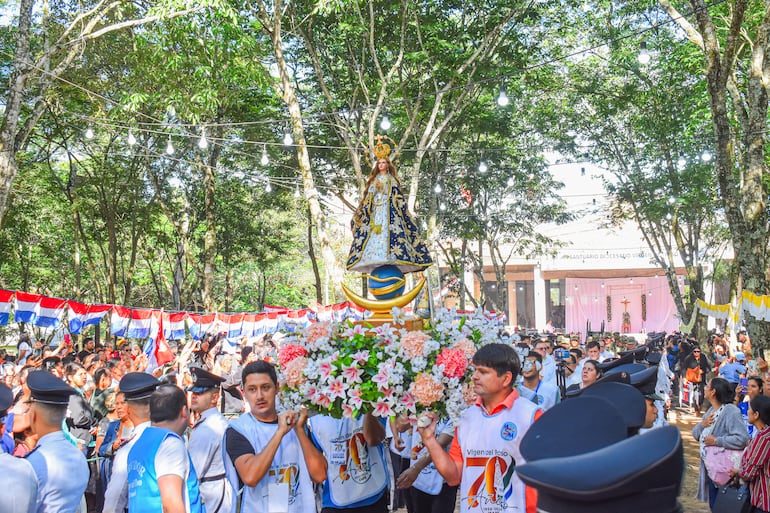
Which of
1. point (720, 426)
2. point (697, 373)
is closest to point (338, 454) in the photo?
point (720, 426)

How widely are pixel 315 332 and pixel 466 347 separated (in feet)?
3.32

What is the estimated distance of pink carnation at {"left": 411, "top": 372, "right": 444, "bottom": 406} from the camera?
4.54 meters

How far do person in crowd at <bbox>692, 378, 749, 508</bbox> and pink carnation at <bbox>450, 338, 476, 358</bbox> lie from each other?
4171mm

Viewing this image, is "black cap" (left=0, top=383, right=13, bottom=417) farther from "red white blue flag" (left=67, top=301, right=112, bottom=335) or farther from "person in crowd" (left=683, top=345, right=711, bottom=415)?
"person in crowd" (left=683, top=345, right=711, bottom=415)

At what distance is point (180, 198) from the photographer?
31.8 metres

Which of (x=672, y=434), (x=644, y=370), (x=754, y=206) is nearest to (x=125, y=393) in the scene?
(x=644, y=370)

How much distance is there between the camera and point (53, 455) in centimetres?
414

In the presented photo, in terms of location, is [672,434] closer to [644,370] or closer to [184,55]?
[644,370]

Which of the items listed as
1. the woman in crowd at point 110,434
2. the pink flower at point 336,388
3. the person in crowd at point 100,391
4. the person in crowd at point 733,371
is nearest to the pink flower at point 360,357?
the pink flower at point 336,388

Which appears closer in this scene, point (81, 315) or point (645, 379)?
point (645, 379)

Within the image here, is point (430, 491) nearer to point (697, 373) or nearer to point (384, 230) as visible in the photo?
point (384, 230)

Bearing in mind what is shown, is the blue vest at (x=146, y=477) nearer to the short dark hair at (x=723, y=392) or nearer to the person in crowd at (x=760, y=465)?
the person in crowd at (x=760, y=465)

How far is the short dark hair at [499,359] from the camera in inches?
172

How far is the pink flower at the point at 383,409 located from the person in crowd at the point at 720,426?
457cm
